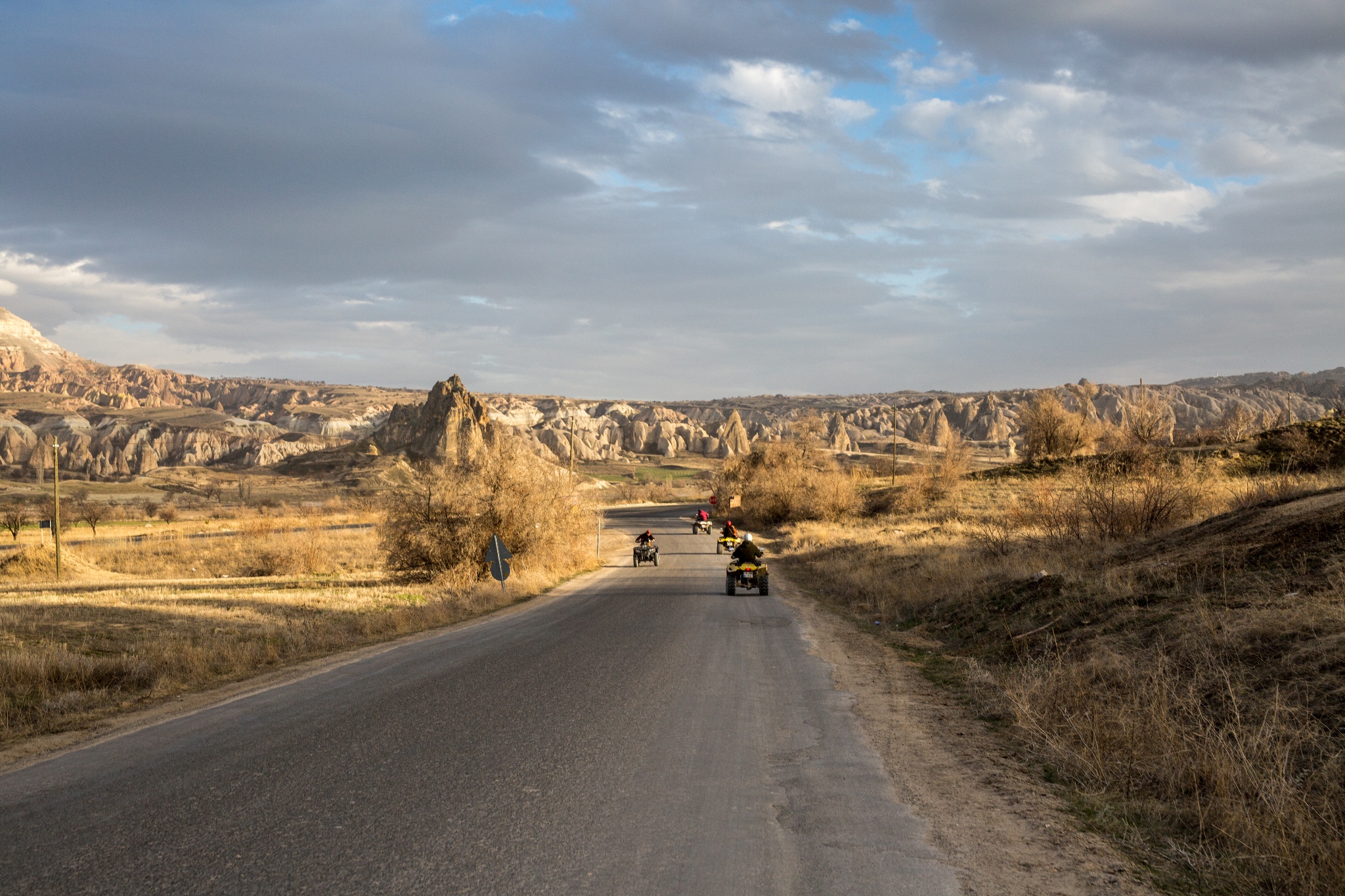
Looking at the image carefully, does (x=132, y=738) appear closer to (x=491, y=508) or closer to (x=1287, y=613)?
(x=1287, y=613)

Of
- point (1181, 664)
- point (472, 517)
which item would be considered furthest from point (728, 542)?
point (1181, 664)

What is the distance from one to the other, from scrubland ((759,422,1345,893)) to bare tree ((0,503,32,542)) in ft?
183

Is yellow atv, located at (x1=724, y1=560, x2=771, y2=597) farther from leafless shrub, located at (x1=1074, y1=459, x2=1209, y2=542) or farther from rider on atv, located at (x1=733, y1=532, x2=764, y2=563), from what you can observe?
leafless shrub, located at (x1=1074, y1=459, x2=1209, y2=542)

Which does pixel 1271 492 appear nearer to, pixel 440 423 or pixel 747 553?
pixel 747 553

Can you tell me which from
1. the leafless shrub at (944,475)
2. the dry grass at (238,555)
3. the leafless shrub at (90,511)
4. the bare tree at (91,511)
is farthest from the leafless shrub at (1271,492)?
the leafless shrub at (90,511)

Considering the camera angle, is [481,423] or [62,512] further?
[481,423]

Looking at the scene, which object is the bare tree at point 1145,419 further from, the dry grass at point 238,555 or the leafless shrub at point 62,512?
the leafless shrub at point 62,512

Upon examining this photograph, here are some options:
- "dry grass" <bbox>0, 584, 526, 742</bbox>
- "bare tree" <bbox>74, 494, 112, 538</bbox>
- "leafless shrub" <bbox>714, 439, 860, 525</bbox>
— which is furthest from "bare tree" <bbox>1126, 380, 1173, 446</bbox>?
"bare tree" <bbox>74, 494, 112, 538</bbox>

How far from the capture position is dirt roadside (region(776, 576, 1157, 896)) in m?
4.68

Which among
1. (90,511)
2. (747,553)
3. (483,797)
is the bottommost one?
(90,511)

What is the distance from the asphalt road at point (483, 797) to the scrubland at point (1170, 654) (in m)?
1.72

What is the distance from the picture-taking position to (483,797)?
581cm

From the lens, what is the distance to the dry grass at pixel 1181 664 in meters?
5.08

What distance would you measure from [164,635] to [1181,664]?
1596 cm
